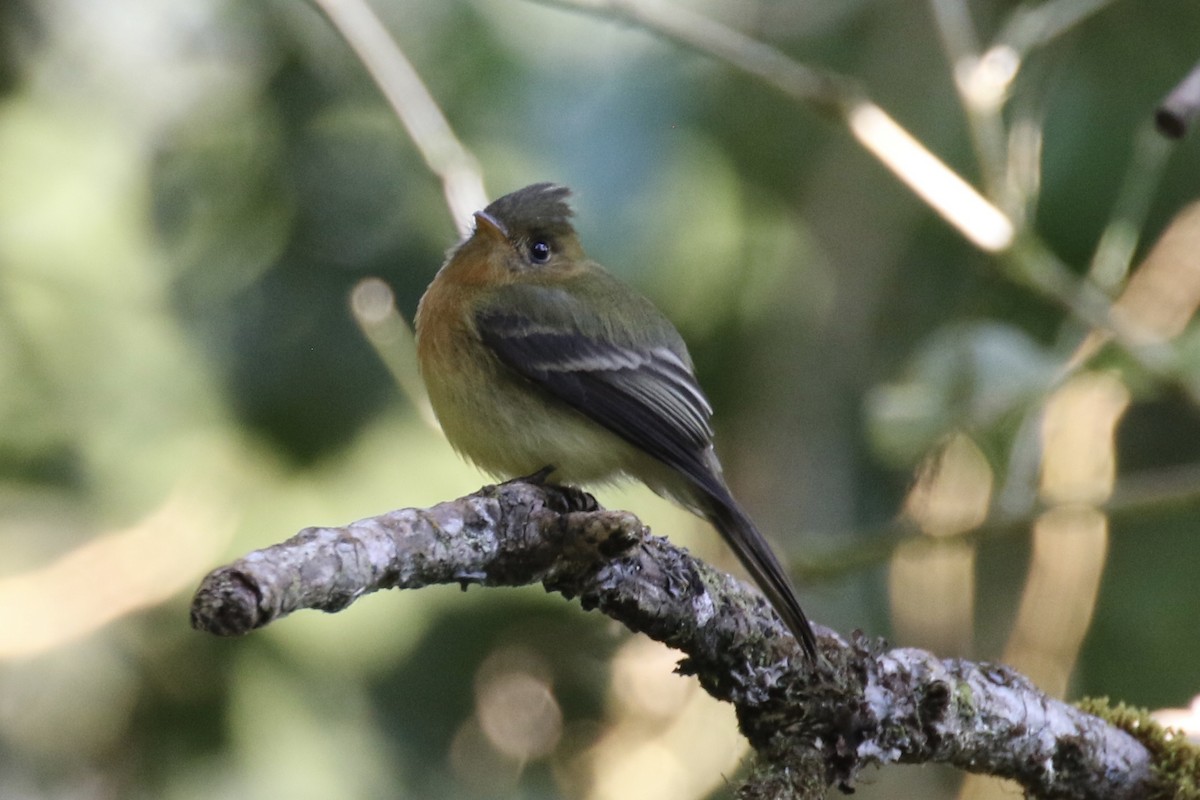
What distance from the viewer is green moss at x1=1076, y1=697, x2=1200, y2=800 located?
11.9ft

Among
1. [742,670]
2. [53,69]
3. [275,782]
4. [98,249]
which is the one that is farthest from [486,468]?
[53,69]

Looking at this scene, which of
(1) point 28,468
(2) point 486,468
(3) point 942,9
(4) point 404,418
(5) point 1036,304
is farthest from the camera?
(5) point 1036,304

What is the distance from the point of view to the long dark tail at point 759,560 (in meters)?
3.35

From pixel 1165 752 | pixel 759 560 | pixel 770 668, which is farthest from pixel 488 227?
pixel 1165 752

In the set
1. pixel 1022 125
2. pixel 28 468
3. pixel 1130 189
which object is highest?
pixel 1130 189

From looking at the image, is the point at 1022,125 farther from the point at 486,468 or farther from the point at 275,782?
the point at 275,782

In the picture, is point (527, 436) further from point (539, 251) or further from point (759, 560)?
point (539, 251)

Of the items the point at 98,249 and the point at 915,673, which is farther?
the point at 98,249

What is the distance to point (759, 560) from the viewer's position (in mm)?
3832

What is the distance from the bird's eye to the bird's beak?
0.63ft

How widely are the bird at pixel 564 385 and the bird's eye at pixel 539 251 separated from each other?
7.5 inches

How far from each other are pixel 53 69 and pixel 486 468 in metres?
2.89

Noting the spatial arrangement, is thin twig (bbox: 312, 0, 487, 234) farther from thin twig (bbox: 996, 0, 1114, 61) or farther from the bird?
thin twig (bbox: 996, 0, 1114, 61)

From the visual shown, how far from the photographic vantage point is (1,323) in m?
5.63
